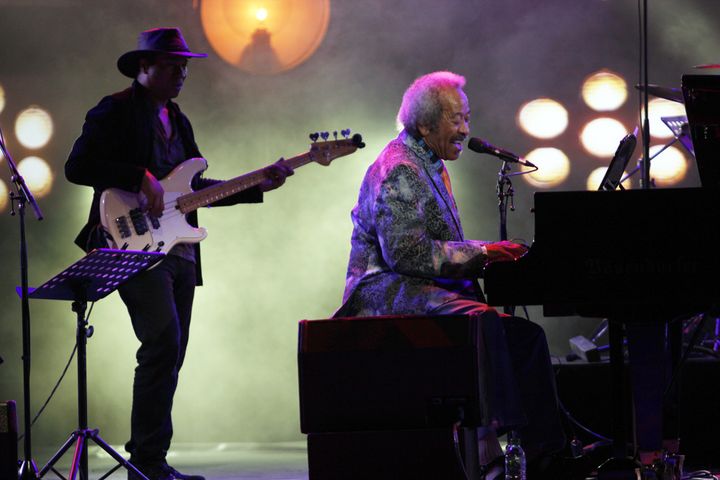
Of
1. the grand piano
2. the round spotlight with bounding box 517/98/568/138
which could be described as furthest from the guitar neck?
the round spotlight with bounding box 517/98/568/138

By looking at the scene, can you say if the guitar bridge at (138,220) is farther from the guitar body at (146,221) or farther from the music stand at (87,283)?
the music stand at (87,283)

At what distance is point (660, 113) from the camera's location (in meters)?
6.58

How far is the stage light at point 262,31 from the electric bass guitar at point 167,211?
2122mm

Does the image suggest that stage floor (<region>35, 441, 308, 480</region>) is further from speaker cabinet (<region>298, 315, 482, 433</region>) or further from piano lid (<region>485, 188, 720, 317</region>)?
piano lid (<region>485, 188, 720, 317</region>)

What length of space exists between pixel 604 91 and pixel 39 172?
12.3 feet

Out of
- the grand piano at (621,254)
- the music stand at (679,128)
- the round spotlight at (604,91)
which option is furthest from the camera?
the round spotlight at (604,91)

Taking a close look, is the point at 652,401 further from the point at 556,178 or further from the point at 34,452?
the point at 34,452

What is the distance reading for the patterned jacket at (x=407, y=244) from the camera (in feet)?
11.7

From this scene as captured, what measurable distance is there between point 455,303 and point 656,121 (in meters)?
3.52

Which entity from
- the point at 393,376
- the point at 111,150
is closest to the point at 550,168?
the point at 111,150

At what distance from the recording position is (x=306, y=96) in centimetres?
643

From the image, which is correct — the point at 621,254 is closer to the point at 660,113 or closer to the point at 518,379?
the point at 518,379

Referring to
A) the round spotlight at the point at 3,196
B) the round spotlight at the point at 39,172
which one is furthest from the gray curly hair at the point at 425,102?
the round spotlight at the point at 3,196

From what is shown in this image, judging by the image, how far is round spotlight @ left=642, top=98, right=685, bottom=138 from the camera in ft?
21.5
